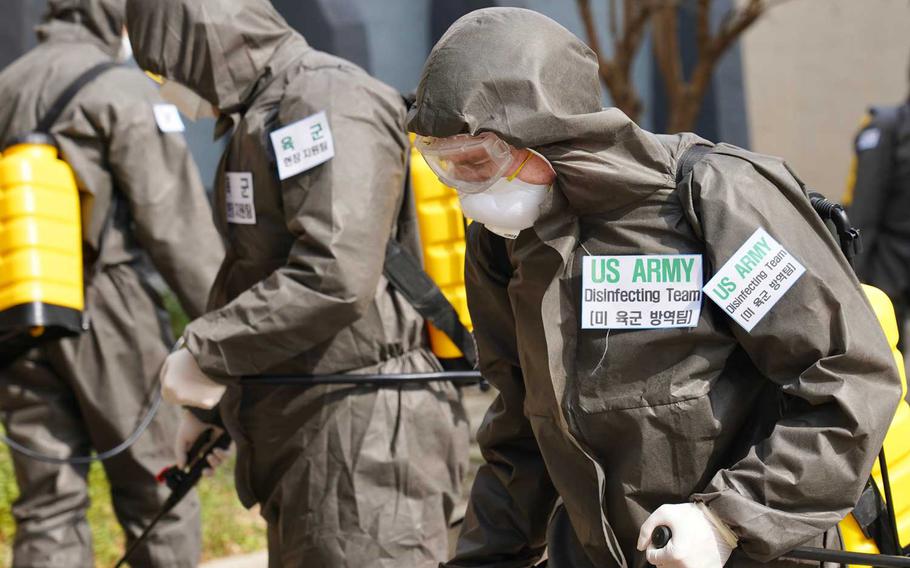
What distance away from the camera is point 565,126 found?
1969 mm

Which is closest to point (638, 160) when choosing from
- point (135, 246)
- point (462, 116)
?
point (462, 116)

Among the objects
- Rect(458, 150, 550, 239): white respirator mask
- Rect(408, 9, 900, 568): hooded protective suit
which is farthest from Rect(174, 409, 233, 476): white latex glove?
Rect(458, 150, 550, 239): white respirator mask

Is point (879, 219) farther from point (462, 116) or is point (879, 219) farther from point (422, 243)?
point (462, 116)

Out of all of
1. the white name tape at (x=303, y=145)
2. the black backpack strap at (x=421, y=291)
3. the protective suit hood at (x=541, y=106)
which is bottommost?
the black backpack strap at (x=421, y=291)

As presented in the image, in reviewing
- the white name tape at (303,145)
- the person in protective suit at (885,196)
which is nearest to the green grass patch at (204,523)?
the white name tape at (303,145)

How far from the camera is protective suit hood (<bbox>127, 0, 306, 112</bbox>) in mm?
3123

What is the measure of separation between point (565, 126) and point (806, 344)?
19.9 inches

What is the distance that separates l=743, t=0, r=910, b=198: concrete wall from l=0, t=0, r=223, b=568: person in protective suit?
26.5ft

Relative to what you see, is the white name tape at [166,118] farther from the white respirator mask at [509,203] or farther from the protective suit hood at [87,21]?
the white respirator mask at [509,203]

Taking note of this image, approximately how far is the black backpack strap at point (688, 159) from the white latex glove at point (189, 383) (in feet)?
4.63

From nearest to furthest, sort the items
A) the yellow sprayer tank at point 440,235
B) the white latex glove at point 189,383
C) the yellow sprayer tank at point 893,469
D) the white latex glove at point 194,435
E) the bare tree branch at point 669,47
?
the yellow sprayer tank at point 893,469, the white latex glove at point 189,383, the yellow sprayer tank at point 440,235, the white latex glove at point 194,435, the bare tree branch at point 669,47

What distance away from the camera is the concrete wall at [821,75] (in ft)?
37.9

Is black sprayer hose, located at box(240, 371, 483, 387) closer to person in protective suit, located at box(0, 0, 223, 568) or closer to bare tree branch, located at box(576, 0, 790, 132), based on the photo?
person in protective suit, located at box(0, 0, 223, 568)

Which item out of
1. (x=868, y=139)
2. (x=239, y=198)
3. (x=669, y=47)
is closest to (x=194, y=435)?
(x=239, y=198)
